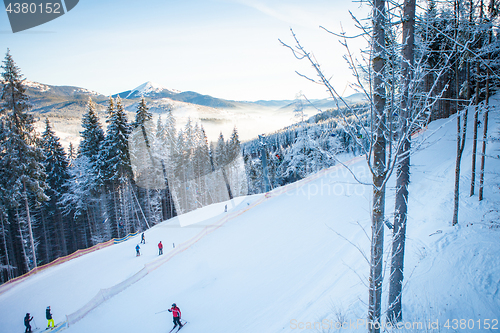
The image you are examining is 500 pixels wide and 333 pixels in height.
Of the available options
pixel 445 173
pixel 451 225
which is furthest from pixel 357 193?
pixel 451 225

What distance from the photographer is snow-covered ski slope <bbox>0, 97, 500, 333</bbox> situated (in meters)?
6.41

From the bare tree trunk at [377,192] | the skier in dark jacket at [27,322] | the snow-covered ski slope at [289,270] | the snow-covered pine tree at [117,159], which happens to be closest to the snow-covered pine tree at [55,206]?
the snow-covered pine tree at [117,159]

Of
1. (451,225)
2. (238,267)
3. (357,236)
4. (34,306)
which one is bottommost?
(34,306)

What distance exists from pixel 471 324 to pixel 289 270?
7.30 meters

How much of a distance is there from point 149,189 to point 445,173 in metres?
30.9

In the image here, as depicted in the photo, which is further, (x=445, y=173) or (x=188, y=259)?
(x=445, y=173)

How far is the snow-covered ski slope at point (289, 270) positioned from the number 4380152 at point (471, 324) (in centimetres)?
4

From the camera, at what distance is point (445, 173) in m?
16.3

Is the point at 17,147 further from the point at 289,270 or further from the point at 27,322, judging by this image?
the point at 289,270

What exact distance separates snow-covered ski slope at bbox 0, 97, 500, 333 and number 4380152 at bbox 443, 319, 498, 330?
0.04 metres

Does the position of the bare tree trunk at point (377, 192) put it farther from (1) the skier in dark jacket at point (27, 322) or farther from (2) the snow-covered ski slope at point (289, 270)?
(1) the skier in dark jacket at point (27, 322)

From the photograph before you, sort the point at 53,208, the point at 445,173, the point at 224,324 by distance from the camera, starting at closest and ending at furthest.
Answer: the point at 224,324, the point at 445,173, the point at 53,208

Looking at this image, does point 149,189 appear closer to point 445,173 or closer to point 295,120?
point 295,120

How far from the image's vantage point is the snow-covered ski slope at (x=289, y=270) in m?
6.41
